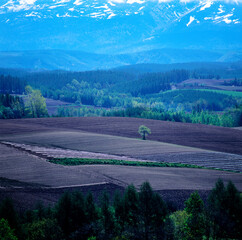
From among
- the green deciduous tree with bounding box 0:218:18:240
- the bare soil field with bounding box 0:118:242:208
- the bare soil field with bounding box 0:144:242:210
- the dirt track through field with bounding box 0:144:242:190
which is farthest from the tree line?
the green deciduous tree with bounding box 0:218:18:240

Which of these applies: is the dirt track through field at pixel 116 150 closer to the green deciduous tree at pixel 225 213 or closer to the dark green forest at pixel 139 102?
the green deciduous tree at pixel 225 213

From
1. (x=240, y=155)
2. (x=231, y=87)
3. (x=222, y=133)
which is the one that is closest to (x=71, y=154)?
(x=240, y=155)

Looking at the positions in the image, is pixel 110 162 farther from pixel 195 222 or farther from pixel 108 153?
pixel 195 222

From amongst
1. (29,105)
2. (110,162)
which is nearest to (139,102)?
(29,105)

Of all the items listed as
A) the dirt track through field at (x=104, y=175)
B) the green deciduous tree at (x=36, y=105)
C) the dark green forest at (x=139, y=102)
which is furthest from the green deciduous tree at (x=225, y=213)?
the green deciduous tree at (x=36, y=105)

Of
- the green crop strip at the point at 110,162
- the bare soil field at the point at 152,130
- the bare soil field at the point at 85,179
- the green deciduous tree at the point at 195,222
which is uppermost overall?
the bare soil field at the point at 152,130
